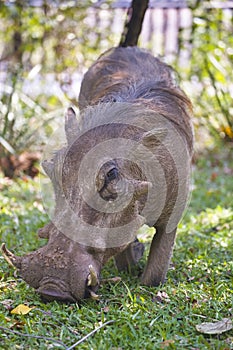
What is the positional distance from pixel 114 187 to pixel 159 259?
870mm

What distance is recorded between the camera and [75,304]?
126 inches

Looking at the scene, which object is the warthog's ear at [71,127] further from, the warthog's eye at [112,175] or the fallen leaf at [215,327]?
the fallen leaf at [215,327]

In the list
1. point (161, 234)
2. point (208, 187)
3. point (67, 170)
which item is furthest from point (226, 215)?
point (67, 170)

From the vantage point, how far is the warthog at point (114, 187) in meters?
3.03

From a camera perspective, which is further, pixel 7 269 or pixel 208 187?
pixel 208 187

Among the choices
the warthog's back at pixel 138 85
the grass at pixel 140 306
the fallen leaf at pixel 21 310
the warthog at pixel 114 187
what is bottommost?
the fallen leaf at pixel 21 310

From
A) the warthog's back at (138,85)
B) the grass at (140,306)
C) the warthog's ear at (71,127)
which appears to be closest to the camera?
the grass at (140,306)

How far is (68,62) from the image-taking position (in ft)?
28.7

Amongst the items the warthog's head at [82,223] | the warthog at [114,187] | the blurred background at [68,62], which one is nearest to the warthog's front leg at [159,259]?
the warthog at [114,187]

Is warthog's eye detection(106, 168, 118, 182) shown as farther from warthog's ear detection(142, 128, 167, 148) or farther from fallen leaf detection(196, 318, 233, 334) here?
fallen leaf detection(196, 318, 233, 334)

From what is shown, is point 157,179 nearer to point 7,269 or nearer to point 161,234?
point 161,234

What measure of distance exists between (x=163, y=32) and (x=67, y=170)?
23.8 feet

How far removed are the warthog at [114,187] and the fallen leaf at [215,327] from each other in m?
0.55

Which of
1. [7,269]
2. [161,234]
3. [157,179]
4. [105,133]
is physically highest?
[105,133]
